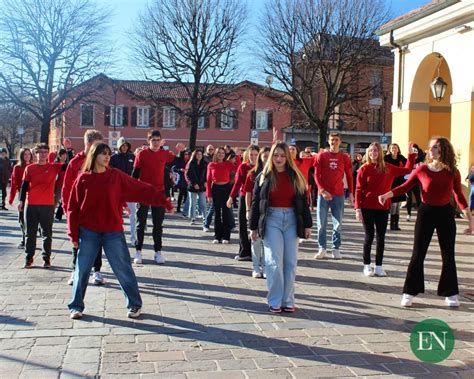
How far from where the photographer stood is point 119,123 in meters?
57.5

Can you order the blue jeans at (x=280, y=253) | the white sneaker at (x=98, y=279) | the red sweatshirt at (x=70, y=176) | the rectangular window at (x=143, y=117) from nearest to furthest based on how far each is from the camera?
the blue jeans at (x=280, y=253), the red sweatshirt at (x=70, y=176), the white sneaker at (x=98, y=279), the rectangular window at (x=143, y=117)

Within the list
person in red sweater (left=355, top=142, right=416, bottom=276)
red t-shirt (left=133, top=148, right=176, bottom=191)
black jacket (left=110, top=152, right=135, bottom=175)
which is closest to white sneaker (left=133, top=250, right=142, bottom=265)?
red t-shirt (left=133, top=148, right=176, bottom=191)

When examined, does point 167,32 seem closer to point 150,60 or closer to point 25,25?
point 150,60

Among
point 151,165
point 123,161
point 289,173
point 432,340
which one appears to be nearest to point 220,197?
point 123,161

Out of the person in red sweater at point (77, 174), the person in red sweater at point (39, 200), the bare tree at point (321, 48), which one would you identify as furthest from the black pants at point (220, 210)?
the bare tree at point (321, 48)

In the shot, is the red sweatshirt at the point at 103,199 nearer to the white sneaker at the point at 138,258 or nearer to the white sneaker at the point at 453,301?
the white sneaker at the point at 138,258

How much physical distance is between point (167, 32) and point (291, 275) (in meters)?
27.6

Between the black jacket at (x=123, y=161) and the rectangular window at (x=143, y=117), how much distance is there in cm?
4838

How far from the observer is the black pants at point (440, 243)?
6.32 m

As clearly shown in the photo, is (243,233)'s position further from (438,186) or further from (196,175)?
(196,175)

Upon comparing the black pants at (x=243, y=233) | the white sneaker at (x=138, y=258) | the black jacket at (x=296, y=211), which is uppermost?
the black jacket at (x=296, y=211)

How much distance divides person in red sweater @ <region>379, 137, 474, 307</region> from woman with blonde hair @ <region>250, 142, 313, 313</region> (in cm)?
134

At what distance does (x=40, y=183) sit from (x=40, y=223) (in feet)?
2.10

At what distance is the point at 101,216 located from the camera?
5.66 metres
